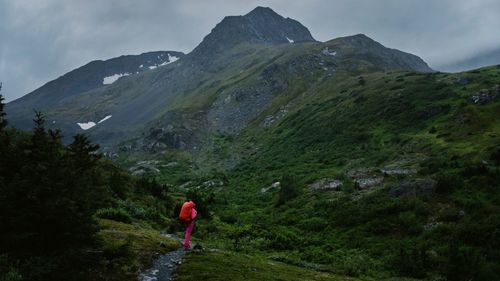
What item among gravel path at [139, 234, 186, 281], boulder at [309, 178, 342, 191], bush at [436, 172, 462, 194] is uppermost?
bush at [436, 172, 462, 194]

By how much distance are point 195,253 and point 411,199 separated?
23.0 m

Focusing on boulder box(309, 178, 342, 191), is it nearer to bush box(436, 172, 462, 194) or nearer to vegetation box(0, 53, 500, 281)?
vegetation box(0, 53, 500, 281)

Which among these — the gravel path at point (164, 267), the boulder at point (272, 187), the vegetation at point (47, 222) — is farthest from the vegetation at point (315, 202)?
the boulder at point (272, 187)

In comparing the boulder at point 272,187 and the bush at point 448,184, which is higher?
the bush at point 448,184

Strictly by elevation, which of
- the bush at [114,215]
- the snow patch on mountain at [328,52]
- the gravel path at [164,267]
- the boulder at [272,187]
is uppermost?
the snow patch on mountain at [328,52]

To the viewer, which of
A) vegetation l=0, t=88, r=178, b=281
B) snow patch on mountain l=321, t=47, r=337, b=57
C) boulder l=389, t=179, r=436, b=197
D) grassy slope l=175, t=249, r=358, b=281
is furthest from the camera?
snow patch on mountain l=321, t=47, r=337, b=57

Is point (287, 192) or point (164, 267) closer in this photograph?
point (164, 267)

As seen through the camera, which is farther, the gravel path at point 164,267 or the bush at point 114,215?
the bush at point 114,215

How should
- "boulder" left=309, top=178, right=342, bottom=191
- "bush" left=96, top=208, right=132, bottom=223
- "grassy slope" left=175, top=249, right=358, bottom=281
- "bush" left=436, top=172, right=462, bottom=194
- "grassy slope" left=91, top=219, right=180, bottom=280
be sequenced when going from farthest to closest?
"boulder" left=309, top=178, right=342, bottom=191, "bush" left=436, top=172, right=462, bottom=194, "bush" left=96, top=208, right=132, bottom=223, "grassy slope" left=175, top=249, right=358, bottom=281, "grassy slope" left=91, top=219, right=180, bottom=280

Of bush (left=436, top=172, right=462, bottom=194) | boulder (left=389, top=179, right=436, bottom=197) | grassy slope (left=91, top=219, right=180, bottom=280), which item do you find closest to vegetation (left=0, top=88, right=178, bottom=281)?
grassy slope (left=91, top=219, right=180, bottom=280)

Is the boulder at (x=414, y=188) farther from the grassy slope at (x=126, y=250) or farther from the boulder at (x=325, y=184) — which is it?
the grassy slope at (x=126, y=250)

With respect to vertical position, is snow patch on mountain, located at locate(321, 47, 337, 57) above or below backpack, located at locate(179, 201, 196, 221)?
above

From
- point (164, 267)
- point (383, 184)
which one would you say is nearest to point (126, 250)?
point (164, 267)

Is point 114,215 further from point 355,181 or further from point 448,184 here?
point 355,181
